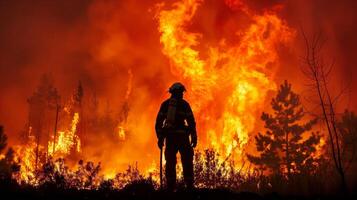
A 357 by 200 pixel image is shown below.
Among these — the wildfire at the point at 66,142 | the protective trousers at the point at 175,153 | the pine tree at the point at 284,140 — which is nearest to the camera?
the protective trousers at the point at 175,153

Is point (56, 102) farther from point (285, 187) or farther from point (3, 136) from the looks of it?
point (285, 187)

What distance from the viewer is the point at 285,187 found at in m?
9.10

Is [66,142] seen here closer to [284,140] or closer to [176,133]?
[284,140]

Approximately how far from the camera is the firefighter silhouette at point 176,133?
9.00 m

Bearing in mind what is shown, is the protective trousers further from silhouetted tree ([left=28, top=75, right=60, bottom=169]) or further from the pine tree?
silhouetted tree ([left=28, top=75, right=60, bottom=169])

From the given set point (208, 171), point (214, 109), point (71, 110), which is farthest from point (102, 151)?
point (208, 171)

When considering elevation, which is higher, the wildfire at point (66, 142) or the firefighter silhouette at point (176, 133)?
the wildfire at point (66, 142)

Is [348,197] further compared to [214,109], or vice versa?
[214,109]

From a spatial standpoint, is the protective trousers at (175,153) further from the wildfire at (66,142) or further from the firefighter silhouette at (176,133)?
the wildfire at (66,142)

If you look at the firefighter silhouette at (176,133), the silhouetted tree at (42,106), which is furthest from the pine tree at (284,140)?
the silhouetted tree at (42,106)

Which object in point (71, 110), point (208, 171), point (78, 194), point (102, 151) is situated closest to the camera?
point (78, 194)

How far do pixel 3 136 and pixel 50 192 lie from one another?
27.5 meters

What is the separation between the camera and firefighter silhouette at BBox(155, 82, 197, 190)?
29.5 ft

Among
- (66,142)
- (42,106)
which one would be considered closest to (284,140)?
(66,142)
